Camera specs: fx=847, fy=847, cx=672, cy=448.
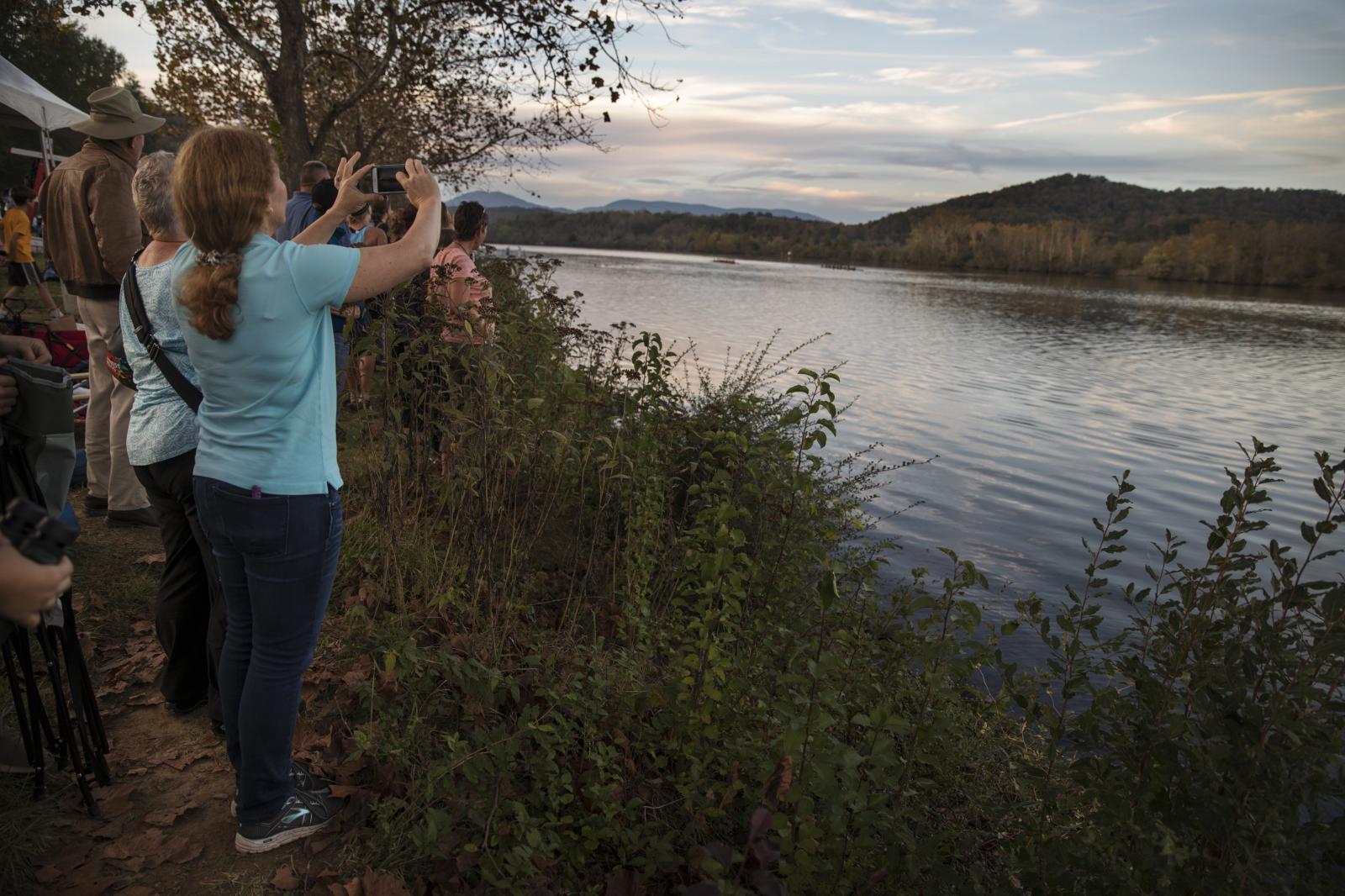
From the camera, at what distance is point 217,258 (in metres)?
2.15

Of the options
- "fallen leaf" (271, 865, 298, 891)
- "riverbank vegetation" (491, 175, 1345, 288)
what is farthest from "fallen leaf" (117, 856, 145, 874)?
"riverbank vegetation" (491, 175, 1345, 288)

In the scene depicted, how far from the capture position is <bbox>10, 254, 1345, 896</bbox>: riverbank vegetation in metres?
2.34

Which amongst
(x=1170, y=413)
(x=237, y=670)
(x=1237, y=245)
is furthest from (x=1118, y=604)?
(x=1237, y=245)

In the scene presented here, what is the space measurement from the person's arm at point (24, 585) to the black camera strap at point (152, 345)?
1.26 m

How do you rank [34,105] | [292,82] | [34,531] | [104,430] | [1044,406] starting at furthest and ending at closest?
1. [1044,406]
2. [34,105]
3. [292,82]
4. [104,430]
5. [34,531]

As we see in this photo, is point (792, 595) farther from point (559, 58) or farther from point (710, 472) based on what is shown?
point (559, 58)

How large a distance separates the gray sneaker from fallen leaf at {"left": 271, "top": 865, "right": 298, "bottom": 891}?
0.37ft

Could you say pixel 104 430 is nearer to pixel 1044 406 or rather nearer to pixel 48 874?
pixel 48 874

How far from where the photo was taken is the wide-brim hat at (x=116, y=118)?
4.61 metres

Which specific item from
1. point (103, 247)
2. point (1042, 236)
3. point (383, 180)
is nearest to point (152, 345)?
point (383, 180)

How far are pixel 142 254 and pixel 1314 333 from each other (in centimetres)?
4209

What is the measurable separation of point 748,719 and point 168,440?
2.29 meters

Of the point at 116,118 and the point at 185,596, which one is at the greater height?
the point at 116,118

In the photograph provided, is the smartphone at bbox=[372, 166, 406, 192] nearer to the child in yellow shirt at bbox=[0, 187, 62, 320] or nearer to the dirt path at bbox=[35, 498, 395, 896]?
the dirt path at bbox=[35, 498, 395, 896]
